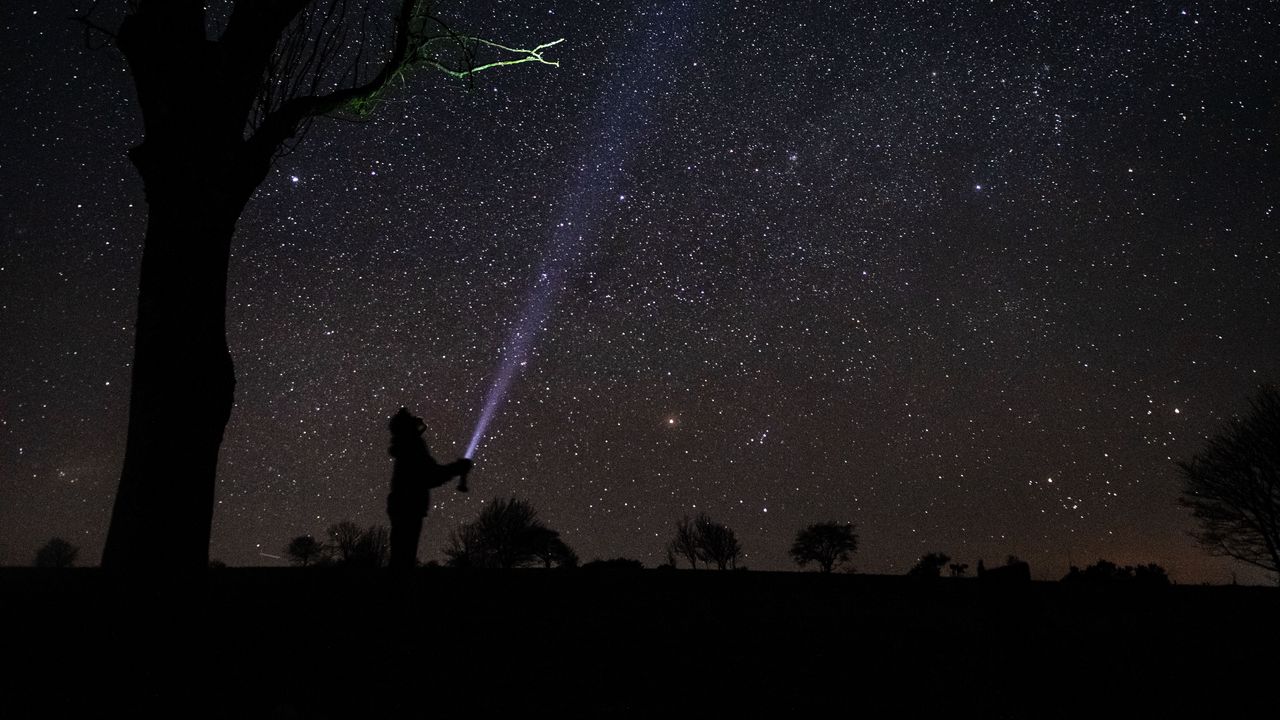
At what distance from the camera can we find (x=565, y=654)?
16.0 ft

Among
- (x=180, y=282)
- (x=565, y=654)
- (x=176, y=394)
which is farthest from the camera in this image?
(x=565, y=654)

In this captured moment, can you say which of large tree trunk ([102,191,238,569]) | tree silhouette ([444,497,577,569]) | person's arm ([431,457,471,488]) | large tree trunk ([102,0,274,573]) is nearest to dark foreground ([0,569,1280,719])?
large tree trunk ([102,191,238,569])

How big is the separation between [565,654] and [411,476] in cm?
360

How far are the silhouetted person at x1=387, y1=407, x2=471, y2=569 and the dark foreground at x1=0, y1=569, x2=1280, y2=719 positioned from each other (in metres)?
0.61

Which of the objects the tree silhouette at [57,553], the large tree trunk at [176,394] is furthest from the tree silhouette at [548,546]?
the large tree trunk at [176,394]

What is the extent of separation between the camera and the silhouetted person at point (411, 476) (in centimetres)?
758

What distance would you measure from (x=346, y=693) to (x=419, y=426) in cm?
442

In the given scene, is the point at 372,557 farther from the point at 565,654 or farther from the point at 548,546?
the point at 548,546

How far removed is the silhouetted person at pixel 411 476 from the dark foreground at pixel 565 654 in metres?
0.61

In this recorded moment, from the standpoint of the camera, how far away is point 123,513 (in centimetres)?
416

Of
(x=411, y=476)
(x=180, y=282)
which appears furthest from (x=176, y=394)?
(x=411, y=476)

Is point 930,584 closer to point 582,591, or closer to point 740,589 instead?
point 740,589

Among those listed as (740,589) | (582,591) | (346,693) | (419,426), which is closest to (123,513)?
(346,693)

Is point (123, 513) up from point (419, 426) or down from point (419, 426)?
down
